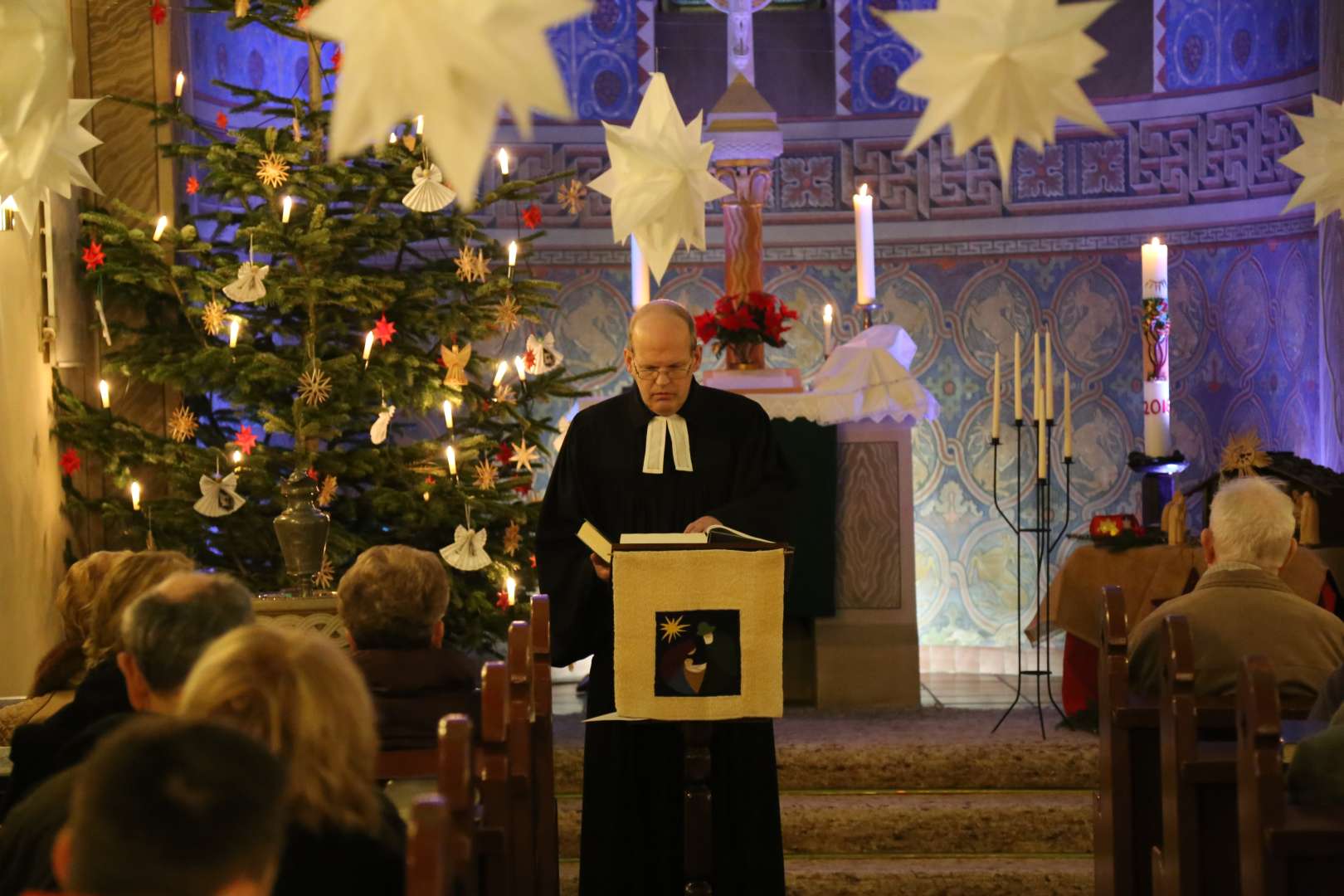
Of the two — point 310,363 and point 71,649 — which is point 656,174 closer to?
point 71,649

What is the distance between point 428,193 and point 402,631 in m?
2.83

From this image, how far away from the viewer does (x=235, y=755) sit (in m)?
1.59

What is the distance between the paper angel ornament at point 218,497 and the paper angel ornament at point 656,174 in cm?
352

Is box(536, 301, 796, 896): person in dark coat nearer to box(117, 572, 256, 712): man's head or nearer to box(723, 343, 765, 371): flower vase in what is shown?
box(117, 572, 256, 712): man's head

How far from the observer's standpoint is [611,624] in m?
4.35

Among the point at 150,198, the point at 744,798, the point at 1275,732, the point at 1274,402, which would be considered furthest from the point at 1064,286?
the point at 1275,732

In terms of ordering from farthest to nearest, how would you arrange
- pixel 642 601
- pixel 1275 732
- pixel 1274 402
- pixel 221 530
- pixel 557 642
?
pixel 1274 402
pixel 221 530
pixel 557 642
pixel 642 601
pixel 1275 732

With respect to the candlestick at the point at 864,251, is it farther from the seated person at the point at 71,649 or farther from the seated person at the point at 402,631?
the seated person at the point at 71,649

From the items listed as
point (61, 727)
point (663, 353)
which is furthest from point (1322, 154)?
point (61, 727)

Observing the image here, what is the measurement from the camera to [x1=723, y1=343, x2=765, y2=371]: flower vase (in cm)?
716

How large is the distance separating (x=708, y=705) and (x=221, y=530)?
126 inches

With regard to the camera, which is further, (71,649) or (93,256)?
(93,256)

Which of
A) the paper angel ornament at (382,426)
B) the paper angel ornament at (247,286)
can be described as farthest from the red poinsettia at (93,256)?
the paper angel ornament at (382,426)

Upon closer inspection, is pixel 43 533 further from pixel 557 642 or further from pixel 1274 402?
pixel 1274 402
